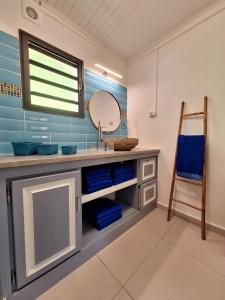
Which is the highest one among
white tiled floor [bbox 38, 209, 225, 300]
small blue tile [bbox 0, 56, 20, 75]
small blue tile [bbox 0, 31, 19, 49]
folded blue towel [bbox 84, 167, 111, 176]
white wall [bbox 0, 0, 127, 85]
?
white wall [bbox 0, 0, 127, 85]

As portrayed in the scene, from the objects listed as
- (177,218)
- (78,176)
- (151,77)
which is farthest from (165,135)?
(78,176)

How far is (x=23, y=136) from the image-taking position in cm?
127

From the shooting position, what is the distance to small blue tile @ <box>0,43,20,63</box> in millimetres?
1151

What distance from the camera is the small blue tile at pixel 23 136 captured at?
1.18 meters

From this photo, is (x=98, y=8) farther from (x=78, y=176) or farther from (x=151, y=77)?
(x=78, y=176)

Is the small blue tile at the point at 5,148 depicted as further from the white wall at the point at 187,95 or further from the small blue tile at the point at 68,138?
the white wall at the point at 187,95

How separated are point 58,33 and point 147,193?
7.02ft

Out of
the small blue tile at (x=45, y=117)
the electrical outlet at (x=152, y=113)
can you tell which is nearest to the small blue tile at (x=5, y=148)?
the small blue tile at (x=45, y=117)

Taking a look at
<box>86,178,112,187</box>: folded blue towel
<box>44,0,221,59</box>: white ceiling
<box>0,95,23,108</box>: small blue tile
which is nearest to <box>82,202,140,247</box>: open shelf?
<box>86,178,112,187</box>: folded blue towel

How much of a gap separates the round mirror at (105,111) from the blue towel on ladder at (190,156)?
3.18 feet

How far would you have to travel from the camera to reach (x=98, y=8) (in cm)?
140

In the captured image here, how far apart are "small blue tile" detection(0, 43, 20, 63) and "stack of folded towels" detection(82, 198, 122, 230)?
160cm

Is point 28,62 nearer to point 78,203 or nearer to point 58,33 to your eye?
point 58,33

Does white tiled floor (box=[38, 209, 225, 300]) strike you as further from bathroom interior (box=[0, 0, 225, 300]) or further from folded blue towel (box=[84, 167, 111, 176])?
folded blue towel (box=[84, 167, 111, 176])
